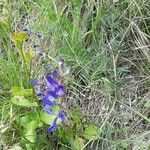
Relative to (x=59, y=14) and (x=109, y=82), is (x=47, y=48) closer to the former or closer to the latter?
(x=59, y=14)

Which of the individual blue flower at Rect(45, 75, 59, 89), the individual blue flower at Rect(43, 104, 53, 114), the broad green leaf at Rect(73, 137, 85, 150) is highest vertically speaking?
the individual blue flower at Rect(45, 75, 59, 89)

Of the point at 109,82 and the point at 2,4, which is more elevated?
the point at 2,4

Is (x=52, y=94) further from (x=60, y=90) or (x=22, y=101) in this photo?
(x=22, y=101)

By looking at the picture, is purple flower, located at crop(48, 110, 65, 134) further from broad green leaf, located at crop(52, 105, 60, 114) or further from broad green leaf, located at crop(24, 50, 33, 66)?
broad green leaf, located at crop(24, 50, 33, 66)

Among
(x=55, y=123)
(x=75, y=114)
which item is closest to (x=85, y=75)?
(x=75, y=114)

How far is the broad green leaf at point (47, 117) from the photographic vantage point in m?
1.75

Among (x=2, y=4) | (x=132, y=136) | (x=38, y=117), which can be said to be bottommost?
(x=132, y=136)

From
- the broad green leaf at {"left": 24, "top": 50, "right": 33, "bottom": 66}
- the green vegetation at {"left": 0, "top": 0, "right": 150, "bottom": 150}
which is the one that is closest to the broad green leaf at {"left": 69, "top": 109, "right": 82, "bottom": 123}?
the green vegetation at {"left": 0, "top": 0, "right": 150, "bottom": 150}

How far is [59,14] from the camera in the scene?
1949mm

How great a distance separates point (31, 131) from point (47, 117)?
0.08 metres

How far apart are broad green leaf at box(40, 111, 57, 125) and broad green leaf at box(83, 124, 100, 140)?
0.42 ft

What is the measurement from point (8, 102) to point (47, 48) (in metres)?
0.29

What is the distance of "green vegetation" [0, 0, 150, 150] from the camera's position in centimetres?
174

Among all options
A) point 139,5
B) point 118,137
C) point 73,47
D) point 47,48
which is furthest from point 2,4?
point 118,137
